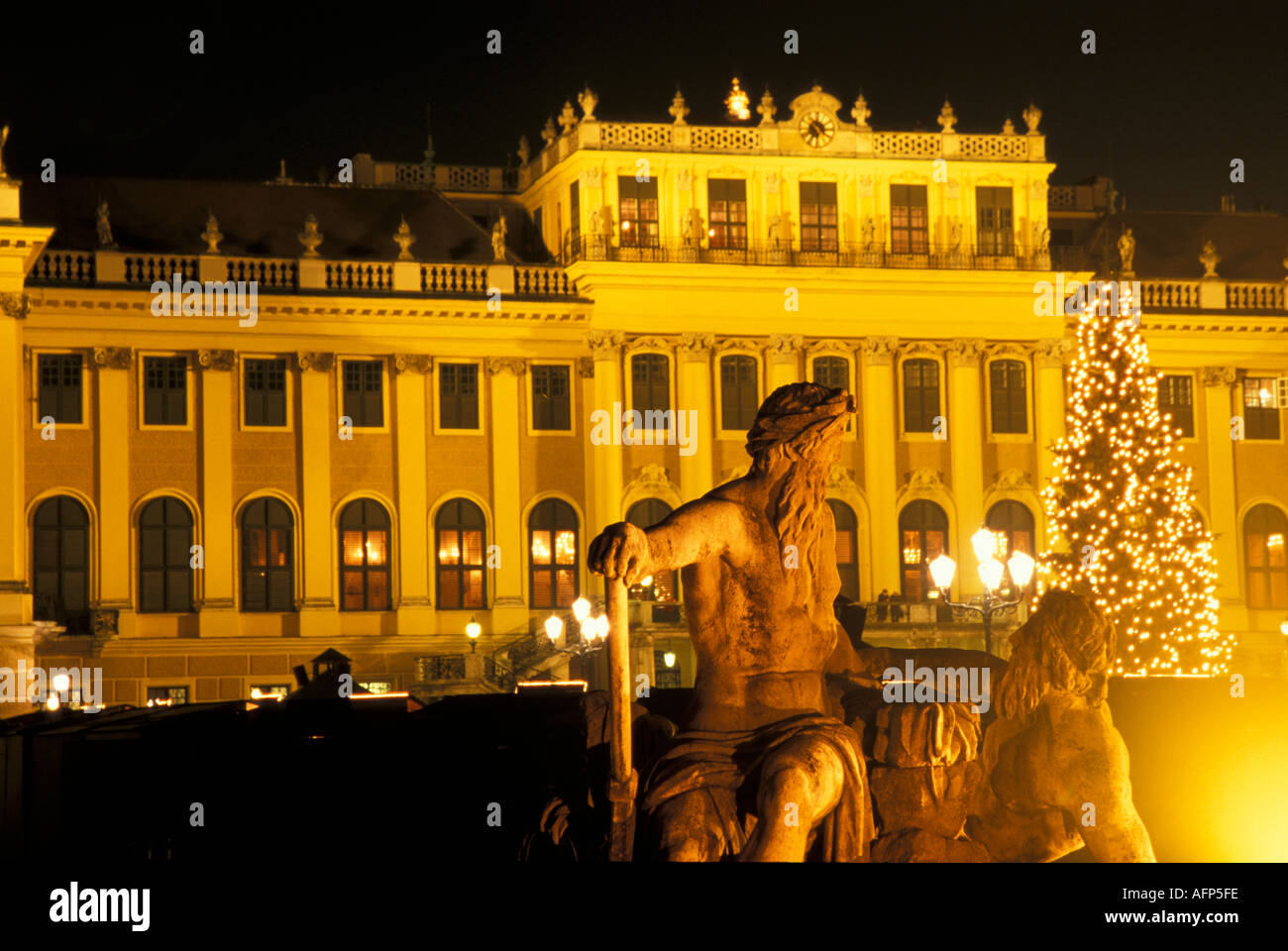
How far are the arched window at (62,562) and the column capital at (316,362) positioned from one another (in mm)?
5240

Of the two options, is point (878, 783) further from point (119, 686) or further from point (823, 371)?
point (823, 371)

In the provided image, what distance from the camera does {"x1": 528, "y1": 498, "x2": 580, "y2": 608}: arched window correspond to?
47625 mm

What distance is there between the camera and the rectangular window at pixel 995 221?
165 ft

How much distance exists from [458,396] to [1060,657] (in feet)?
136

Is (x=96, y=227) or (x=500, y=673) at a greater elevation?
(x=96, y=227)

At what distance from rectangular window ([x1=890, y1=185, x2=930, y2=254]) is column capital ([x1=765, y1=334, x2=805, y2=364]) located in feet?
9.80

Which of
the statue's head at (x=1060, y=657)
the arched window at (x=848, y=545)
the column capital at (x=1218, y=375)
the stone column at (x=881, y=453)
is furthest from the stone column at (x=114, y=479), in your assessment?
the statue's head at (x=1060, y=657)

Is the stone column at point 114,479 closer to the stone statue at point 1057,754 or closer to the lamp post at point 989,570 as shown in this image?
the lamp post at point 989,570

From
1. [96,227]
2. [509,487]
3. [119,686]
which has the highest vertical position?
[96,227]

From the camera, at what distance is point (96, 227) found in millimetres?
47625
